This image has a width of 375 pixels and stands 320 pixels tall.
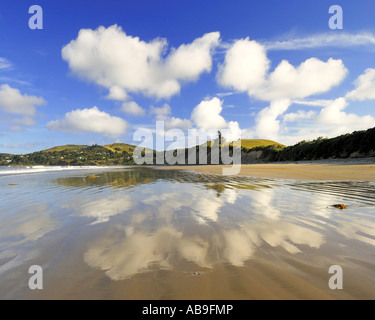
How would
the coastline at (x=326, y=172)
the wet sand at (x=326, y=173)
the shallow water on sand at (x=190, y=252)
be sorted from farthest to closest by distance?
the coastline at (x=326, y=172), the wet sand at (x=326, y=173), the shallow water on sand at (x=190, y=252)

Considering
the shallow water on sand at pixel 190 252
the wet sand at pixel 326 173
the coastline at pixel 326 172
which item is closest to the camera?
the shallow water on sand at pixel 190 252

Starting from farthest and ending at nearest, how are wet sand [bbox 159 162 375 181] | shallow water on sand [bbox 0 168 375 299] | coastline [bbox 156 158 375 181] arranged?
coastline [bbox 156 158 375 181], wet sand [bbox 159 162 375 181], shallow water on sand [bbox 0 168 375 299]

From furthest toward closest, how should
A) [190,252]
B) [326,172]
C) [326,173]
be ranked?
[326,172]
[326,173]
[190,252]

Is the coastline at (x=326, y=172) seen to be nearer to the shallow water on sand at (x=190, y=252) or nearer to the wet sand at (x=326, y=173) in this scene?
the wet sand at (x=326, y=173)

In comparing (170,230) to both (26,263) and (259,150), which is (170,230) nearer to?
(26,263)

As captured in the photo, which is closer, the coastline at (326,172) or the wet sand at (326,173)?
the wet sand at (326,173)

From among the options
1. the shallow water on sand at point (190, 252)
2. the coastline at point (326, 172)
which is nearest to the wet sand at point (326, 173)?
the coastline at point (326, 172)

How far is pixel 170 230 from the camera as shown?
447 cm

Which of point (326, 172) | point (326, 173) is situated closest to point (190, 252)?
point (326, 173)

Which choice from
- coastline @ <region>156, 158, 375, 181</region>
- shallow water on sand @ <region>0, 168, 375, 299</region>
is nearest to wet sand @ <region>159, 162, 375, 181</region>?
coastline @ <region>156, 158, 375, 181</region>

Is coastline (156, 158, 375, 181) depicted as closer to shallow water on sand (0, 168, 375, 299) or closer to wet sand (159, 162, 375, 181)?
wet sand (159, 162, 375, 181)

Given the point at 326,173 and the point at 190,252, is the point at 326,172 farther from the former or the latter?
the point at 190,252

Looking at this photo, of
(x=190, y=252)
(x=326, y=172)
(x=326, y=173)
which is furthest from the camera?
(x=326, y=172)

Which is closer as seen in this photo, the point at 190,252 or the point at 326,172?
the point at 190,252
